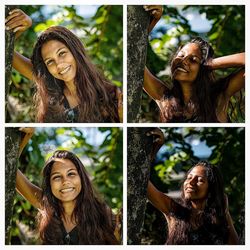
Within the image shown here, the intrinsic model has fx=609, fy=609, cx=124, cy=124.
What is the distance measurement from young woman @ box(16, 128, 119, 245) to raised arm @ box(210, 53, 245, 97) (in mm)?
691

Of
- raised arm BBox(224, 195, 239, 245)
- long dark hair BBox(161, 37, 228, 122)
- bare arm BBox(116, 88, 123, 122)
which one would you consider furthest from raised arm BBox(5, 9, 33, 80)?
raised arm BBox(224, 195, 239, 245)

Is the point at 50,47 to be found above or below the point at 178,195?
above

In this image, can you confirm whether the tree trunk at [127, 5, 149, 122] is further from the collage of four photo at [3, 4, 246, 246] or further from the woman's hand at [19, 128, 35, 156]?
the woman's hand at [19, 128, 35, 156]

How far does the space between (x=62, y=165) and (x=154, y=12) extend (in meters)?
0.73

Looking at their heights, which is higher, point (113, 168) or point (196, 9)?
point (196, 9)

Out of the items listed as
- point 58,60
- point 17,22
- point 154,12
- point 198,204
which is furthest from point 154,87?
point 17,22

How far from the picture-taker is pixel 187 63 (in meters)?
2.52

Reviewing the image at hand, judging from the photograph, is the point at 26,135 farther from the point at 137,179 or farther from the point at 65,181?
the point at 137,179

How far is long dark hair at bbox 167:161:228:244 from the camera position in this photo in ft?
8.24

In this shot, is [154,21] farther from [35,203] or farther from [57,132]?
[35,203]

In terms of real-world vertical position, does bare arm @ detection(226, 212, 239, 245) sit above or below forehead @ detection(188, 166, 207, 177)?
below

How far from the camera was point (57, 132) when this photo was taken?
274 cm

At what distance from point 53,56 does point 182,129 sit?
64cm

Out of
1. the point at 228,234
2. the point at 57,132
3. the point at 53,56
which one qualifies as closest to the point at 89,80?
the point at 53,56
